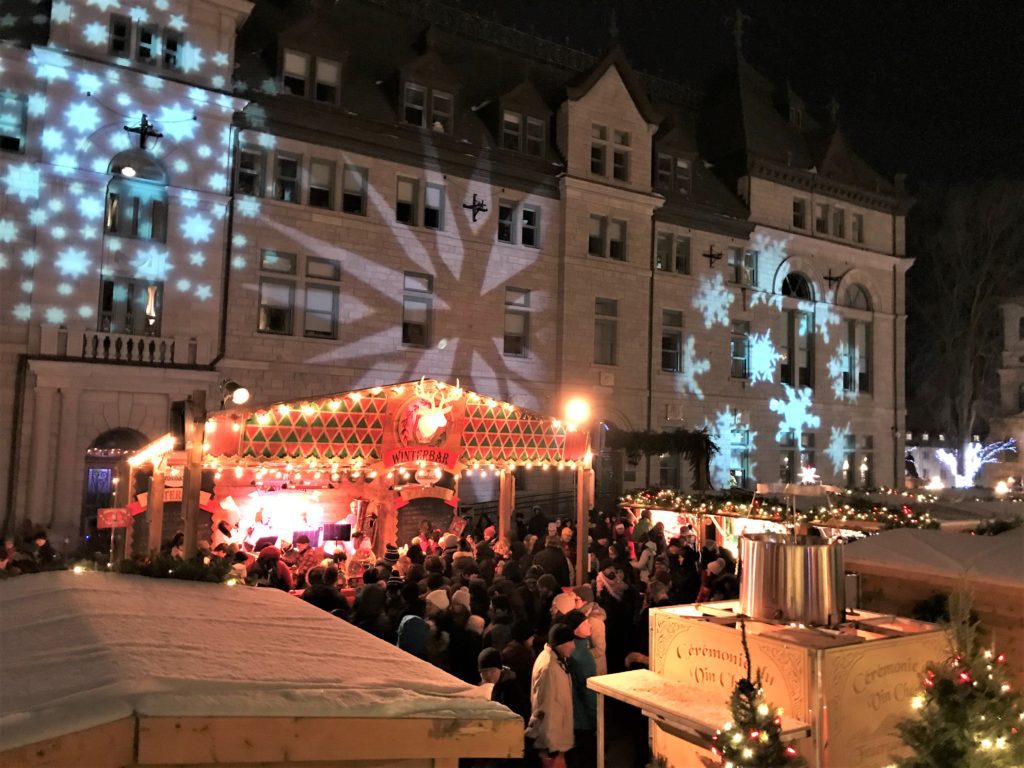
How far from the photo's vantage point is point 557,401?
2434 centimetres

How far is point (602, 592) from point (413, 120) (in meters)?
16.1

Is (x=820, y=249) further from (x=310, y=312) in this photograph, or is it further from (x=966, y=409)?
(x=310, y=312)

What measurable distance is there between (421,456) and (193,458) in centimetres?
351

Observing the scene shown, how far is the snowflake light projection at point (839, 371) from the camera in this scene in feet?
102

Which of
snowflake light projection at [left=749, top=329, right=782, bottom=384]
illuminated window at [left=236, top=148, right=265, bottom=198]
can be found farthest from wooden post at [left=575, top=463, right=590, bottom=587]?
snowflake light projection at [left=749, top=329, right=782, bottom=384]

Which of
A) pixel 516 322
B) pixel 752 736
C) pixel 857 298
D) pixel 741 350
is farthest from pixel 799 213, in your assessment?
pixel 752 736

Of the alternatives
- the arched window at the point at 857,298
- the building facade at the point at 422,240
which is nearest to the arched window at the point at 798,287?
the building facade at the point at 422,240

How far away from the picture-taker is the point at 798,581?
5.64m

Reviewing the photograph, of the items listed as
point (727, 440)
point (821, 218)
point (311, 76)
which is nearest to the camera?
point (311, 76)

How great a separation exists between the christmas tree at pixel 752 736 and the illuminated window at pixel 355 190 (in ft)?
61.6

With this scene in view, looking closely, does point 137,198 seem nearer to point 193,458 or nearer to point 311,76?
point 311,76

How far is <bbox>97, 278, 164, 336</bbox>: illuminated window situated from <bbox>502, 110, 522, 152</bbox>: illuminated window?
10.9m

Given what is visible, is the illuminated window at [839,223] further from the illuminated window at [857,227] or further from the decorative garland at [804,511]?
the decorative garland at [804,511]

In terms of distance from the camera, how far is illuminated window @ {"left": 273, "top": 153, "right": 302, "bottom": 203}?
2058cm
